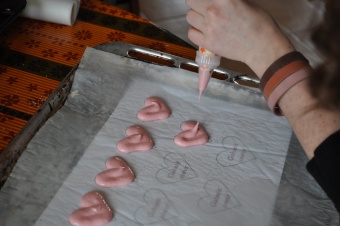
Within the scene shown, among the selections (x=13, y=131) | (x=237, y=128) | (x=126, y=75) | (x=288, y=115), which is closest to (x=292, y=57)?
(x=288, y=115)

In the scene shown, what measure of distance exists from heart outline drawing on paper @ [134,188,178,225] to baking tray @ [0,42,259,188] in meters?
0.22

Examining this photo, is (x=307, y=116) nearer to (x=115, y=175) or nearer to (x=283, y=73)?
(x=283, y=73)

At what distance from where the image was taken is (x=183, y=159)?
2.62ft

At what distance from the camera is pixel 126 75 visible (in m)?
0.93

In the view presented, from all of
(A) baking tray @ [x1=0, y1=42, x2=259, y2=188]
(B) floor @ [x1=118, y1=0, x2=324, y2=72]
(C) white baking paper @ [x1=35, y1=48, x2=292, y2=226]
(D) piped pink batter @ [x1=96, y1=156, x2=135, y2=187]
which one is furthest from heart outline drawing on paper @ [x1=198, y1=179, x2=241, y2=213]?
(B) floor @ [x1=118, y1=0, x2=324, y2=72]

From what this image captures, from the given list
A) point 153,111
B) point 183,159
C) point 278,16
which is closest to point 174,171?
point 183,159

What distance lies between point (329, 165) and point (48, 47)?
654 millimetres

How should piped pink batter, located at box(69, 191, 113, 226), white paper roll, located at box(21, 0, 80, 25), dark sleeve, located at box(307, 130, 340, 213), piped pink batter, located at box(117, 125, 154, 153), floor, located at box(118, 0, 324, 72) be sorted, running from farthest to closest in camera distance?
floor, located at box(118, 0, 324, 72), white paper roll, located at box(21, 0, 80, 25), piped pink batter, located at box(117, 125, 154, 153), piped pink batter, located at box(69, 191, 113, 226), dark sleeve, located at box(307, 130, 340, 213)

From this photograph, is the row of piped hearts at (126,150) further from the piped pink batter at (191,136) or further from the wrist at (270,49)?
the wrist at (270,49)

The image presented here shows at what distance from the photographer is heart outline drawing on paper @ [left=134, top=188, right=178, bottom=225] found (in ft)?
2.28

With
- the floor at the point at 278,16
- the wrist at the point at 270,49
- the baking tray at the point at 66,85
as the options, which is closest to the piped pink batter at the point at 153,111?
the baking tray at the point at 66,85

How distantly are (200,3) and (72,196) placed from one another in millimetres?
358

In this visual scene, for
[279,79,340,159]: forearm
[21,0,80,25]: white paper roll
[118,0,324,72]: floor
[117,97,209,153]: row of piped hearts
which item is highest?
[279,79,340,159]: forearm

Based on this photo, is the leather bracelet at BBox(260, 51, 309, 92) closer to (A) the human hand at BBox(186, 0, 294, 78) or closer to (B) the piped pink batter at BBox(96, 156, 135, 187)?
(A) the human hand at BBox(186, 0, 294, 78)
